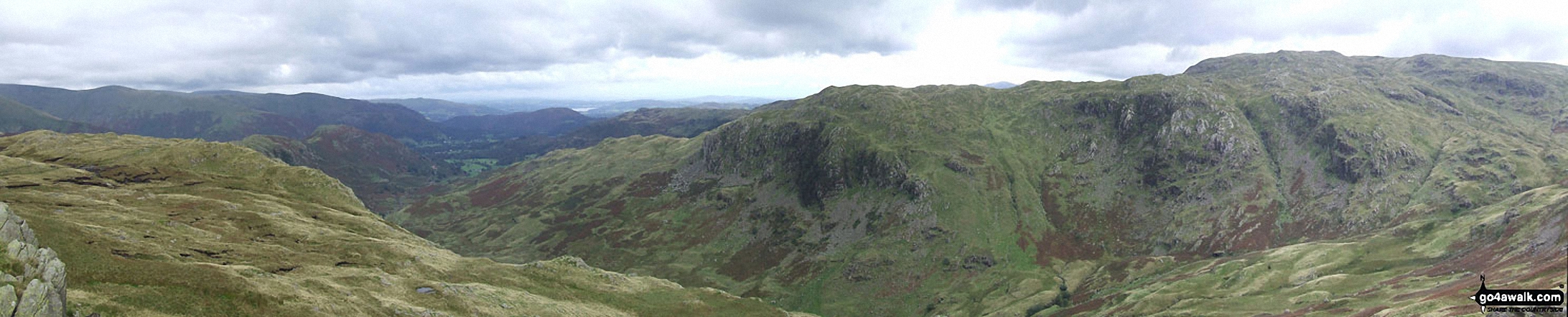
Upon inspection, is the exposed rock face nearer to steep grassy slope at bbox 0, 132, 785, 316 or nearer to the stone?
the stone

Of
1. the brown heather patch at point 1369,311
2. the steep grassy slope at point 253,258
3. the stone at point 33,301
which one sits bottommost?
the brown heather patch at point 1369,311

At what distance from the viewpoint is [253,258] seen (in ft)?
266

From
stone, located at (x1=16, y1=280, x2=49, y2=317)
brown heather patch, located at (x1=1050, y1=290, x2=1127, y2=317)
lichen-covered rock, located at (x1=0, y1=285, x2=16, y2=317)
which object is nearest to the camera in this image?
lichen-covered rock, located at (x1=0, y1=285, x2=16, y2=317)

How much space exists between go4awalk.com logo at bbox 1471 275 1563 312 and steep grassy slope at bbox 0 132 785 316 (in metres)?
105

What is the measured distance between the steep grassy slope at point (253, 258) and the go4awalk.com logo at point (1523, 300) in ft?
343

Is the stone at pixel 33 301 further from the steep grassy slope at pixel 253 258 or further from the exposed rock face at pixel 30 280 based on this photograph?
the steep grassy slope at pixel 253 258

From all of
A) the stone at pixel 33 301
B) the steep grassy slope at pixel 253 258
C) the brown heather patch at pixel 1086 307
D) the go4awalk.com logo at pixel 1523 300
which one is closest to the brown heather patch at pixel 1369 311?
the go4awalk.com logo at pixel 1523 300

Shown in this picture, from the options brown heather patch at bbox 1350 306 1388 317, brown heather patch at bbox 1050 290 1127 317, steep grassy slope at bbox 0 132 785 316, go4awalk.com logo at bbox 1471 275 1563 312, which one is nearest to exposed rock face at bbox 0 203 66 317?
steep grassy slope at bbox 0 132 785 316

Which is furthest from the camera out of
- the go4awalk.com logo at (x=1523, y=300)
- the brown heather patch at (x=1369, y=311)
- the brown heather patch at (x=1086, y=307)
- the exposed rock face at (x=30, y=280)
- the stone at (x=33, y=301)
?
the brown heather patch at (x=1086, y=307)

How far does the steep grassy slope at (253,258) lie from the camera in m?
57.5

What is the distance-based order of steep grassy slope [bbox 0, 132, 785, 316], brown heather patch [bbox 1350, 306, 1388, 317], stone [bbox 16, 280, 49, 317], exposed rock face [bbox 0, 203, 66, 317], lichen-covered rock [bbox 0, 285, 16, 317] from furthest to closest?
brown heather patch [bbox 1350, 306, 1388, 317]
steep grassy slope [bbox 0, 132, 785, 316]
stone [bbox 16, 280, 49, 317]
exposed rock face [bbox 0, 203, 66, 317]
lichen-covered rock [bbox 0, 285, 16, 317]

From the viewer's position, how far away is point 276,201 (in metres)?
139

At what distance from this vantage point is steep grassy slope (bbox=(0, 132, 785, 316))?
5750cm

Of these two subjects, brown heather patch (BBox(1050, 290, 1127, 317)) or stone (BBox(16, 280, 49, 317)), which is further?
brown heather patch (BBox(1050, 290, 1127, 317))
